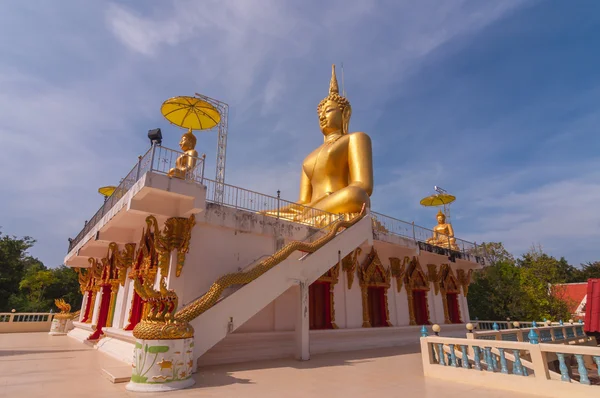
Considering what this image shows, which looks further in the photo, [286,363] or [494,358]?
[286,363]

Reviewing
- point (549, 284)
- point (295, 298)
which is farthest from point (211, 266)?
point (549, 284)

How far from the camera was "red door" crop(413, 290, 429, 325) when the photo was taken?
49.4 feet

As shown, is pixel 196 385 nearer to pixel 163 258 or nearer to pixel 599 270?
pixel 163 258

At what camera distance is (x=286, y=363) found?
28.2 ft

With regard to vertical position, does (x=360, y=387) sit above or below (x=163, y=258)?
below

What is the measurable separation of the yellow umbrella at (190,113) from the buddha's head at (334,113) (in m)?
7.08

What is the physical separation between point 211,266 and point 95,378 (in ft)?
11.2

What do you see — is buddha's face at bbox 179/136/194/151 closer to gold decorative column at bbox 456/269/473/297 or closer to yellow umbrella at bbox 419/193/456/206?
gold decorative column at bbox 456/269/473/297

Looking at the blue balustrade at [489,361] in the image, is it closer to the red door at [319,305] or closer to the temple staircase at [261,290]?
the temple staircase at [261,290]

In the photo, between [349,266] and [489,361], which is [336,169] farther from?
[489,361]

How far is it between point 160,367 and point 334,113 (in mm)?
13908

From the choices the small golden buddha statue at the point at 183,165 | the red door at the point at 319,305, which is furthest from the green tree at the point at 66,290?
the small golden buddha statue at the point at 183,165

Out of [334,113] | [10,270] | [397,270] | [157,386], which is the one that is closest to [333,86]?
[334,113]

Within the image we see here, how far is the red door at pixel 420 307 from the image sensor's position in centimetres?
1506
